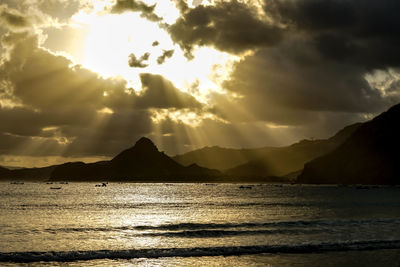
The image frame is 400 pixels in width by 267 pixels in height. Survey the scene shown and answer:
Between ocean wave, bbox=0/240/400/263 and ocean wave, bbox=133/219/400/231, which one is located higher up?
ocean wave, bbox=0/240/400/263

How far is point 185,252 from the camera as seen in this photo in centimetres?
4212

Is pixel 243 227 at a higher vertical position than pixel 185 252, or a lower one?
lower

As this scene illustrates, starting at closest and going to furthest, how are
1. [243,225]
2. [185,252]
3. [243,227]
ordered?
[185,252]
[243,227]
[243,225]

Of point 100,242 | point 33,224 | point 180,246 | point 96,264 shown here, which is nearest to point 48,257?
point 96,264

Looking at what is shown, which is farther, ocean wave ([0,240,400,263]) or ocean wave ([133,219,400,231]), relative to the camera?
ocean wave ([133,219,400,231])

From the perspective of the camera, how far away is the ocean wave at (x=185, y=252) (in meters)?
38.9

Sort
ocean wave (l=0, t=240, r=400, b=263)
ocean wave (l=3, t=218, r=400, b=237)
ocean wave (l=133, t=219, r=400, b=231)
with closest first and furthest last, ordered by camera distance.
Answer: ocean wave (l=0, t=240, r=400, b=263) → ocean wave (l=3, t=218, r=400, b=237) → ocean wave (l=133, t=219, r=400, b=231)

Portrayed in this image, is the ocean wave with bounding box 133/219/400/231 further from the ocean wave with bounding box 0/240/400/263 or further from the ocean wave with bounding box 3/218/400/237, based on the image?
the ocean wave with bounding box 0/240/400/263

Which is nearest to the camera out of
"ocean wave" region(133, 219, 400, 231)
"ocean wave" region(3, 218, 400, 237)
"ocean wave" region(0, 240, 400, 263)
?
"ocean wave" region(0, 240, 400, 263)

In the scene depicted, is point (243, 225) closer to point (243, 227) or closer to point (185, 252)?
point (243, 227)

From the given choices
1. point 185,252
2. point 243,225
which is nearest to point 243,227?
point 243,225

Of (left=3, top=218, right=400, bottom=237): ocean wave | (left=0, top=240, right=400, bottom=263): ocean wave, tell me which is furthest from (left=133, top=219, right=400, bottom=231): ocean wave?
(left=0, top=240, right=400, bottom=263): ocean wave

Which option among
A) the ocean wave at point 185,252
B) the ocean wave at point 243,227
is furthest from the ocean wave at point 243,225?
the ocean wave at point 185,252

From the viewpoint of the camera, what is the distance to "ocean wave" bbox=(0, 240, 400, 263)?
3888 cm
